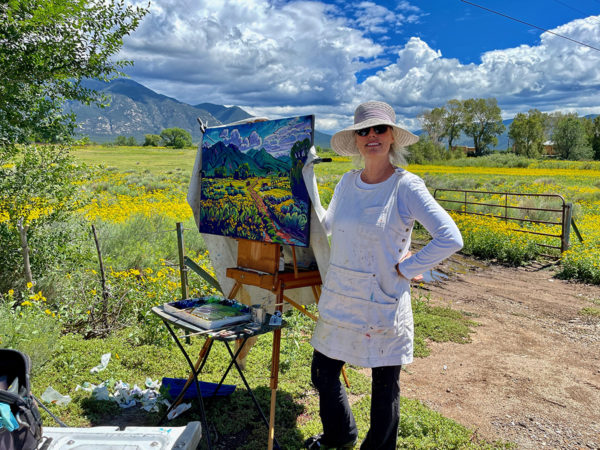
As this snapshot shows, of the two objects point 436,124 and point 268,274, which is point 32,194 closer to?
point 268,274

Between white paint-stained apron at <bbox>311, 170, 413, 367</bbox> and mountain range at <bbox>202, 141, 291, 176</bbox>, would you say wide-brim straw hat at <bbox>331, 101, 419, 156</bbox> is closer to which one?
white paint-stained apron at <bbox>311, 170, 413, 367</bbox>

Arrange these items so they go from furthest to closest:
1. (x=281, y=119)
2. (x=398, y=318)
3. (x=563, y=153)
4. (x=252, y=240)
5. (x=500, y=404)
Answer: (x=563, y=153)
(x=500, y=404)
(x=252, y=240)
(x=281, y=119)
(x=398, y=318)

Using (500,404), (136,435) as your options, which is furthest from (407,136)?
(500,404)

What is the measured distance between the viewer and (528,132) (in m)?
66.1

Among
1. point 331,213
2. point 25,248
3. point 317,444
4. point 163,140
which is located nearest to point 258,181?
point 331,213

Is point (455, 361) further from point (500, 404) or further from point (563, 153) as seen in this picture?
point (563, 153)

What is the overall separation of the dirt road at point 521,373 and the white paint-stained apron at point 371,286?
4.89ft

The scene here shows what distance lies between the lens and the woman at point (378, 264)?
221cm

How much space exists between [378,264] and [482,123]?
239ft

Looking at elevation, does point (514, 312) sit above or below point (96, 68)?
below

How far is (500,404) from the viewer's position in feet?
11.6

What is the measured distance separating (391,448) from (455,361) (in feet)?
7.60

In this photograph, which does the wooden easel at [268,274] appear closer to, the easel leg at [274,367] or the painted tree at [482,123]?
the easel leg at [274,367]

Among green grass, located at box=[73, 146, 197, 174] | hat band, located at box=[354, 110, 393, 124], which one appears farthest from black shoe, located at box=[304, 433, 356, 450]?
green grass, located at box=[73, 146, 197, 174]
